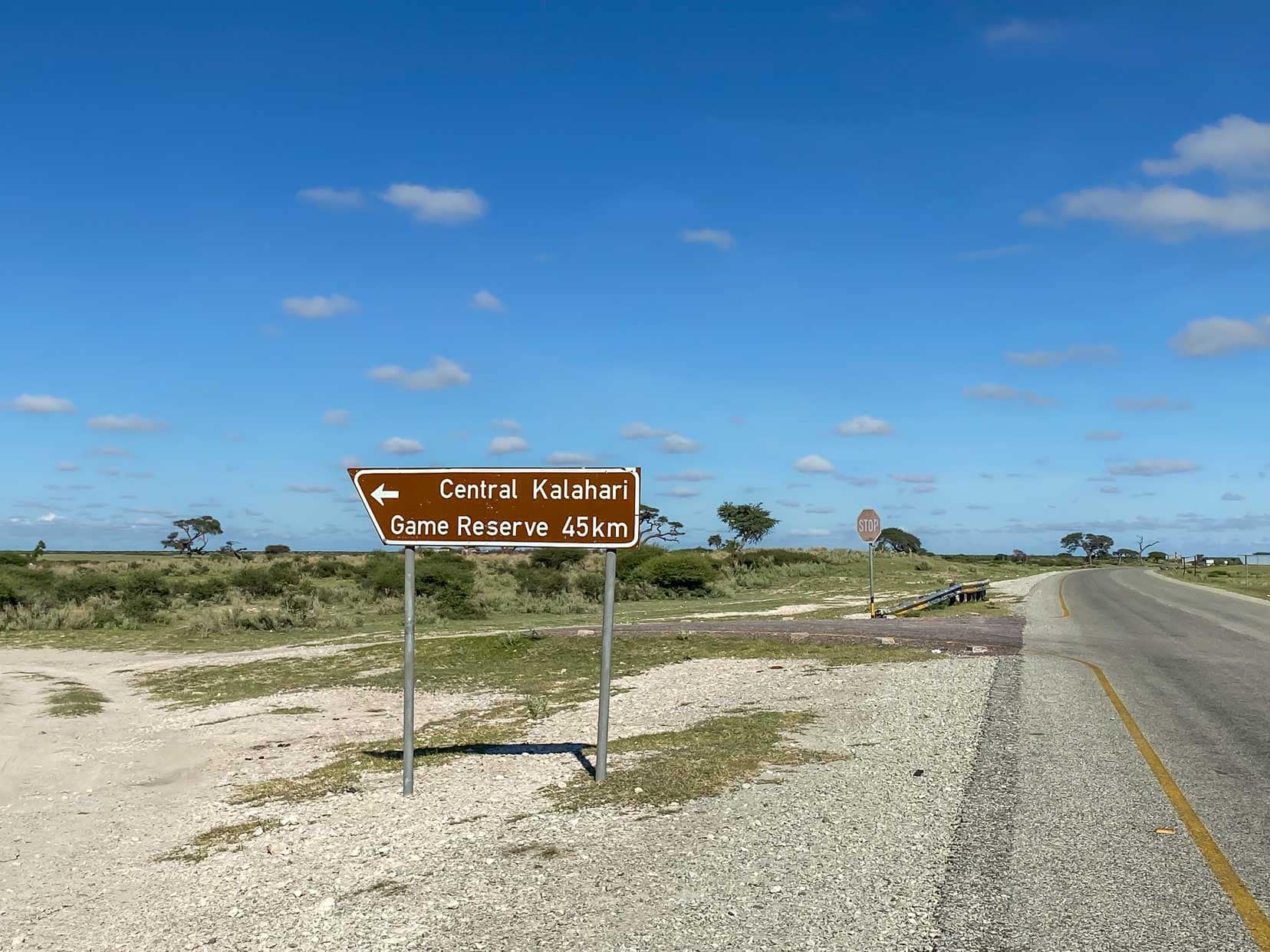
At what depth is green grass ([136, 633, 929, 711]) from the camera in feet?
55.3

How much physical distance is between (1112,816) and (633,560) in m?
43.4

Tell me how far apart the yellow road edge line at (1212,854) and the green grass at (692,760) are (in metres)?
2.73

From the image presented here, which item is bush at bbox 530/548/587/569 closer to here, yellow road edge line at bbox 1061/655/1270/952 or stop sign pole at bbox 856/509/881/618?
stop sign pole at bbox 856/509/881/618

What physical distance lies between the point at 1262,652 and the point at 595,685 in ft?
39.3

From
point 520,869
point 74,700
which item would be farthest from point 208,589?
point 520,869

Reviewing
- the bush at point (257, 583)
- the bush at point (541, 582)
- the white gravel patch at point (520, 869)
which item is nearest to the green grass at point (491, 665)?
the white gravel patch at point (520, 869)

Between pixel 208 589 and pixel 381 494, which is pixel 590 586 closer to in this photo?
pixel 208 589

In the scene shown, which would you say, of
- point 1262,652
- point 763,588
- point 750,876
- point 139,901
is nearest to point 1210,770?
point 750,876

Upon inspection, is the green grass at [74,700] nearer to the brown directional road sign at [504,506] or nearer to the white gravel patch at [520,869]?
the white gravel patch at [520,869]

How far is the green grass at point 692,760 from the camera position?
822cm

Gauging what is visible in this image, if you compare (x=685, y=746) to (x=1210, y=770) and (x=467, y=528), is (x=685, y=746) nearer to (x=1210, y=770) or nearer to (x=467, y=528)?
(x=467, y=528)

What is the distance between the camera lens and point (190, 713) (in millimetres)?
15586

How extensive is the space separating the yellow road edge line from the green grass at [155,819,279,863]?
6.64 metres

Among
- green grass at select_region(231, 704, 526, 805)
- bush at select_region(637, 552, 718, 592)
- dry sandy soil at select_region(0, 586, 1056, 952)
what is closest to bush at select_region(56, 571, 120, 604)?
bush at select_region(637, 552, 718, 592)
